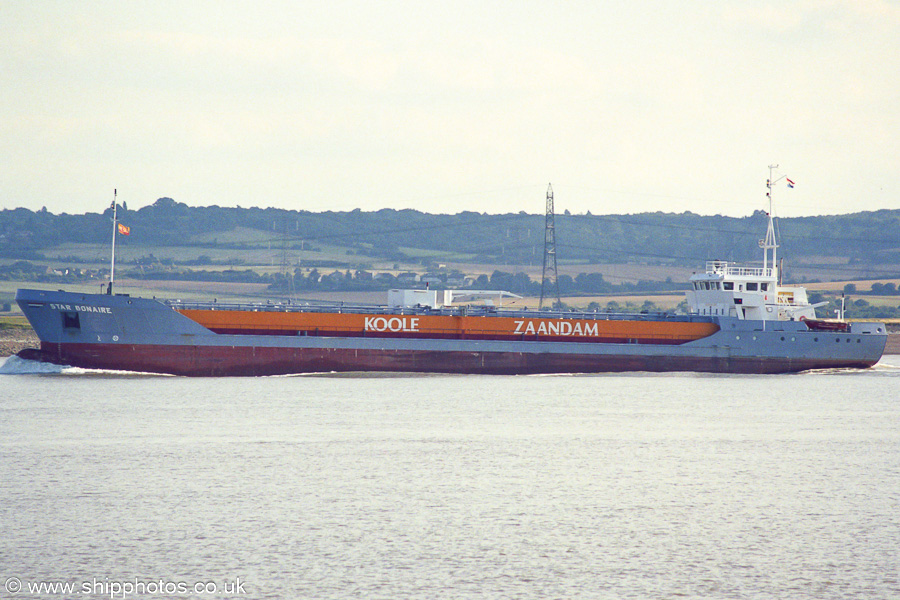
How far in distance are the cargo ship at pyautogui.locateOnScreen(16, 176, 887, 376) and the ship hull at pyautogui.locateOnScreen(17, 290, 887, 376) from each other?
0.05 meters

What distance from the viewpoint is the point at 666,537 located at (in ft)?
61.7

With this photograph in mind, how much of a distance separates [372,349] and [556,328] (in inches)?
389

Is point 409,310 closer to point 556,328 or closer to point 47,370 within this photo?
point 556,328

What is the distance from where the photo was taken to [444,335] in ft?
154

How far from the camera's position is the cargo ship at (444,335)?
4172cm

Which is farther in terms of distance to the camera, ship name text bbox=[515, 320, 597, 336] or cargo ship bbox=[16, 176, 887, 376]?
ship name text bbox=[515, 320, 597, 336]

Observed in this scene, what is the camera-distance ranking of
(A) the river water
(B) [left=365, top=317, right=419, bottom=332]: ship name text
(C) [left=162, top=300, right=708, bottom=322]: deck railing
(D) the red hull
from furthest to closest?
(B) [left=365, top=317, right=419, bottom=332]: ship name text, (C) [left=162, top=300, right=708, bottom=322]: deck railing, (D) the red hull, (A) the river water

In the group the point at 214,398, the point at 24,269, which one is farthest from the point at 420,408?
the point at 24,269

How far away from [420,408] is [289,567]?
19122 millimetres

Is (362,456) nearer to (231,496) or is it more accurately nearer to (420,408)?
(231,496)

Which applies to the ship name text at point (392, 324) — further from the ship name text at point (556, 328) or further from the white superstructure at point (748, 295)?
the white superstructure at point (748, 295)

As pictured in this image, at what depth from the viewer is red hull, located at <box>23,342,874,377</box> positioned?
138 ft

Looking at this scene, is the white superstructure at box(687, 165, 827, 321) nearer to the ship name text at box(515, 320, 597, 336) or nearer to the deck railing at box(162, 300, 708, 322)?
the deck railing at box(162, 300, 708, 322)

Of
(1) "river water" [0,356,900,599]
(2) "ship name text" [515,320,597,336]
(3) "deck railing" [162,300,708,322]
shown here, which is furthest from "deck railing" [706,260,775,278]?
(1) "river water" [0,356,900,599]
